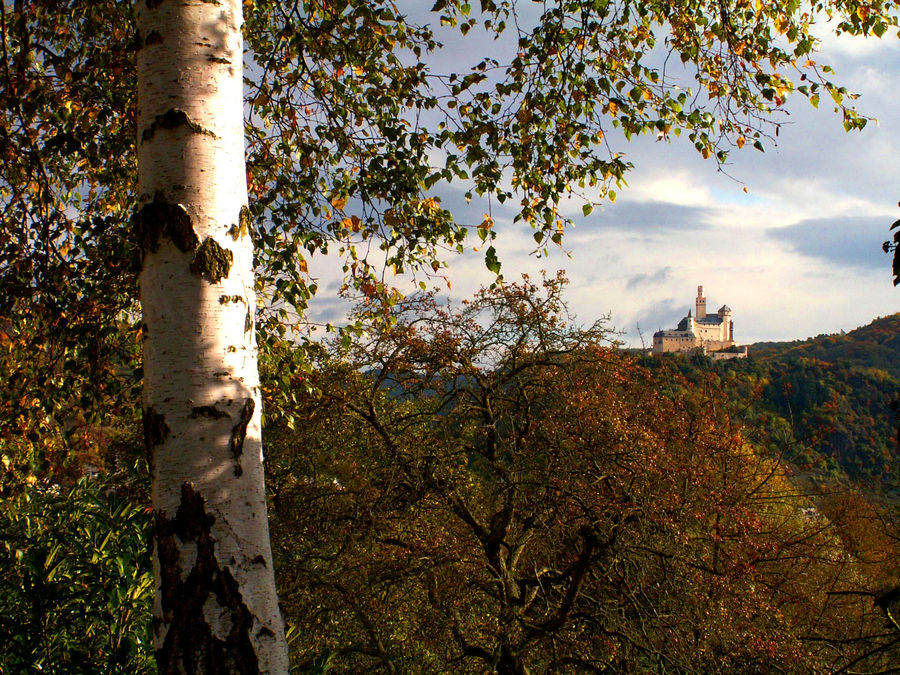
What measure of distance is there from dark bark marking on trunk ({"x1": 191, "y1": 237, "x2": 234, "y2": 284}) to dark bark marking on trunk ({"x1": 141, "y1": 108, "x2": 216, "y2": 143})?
0.31 metres

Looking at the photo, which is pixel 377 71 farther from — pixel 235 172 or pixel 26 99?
pixel 235 172

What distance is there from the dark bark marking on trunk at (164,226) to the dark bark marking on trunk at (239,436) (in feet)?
1.44

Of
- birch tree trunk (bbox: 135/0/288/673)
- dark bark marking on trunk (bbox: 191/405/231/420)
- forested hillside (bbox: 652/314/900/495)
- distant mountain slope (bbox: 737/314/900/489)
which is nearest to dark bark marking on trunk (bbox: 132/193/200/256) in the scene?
birch tree trunk (bbox: 135/0/288/673)

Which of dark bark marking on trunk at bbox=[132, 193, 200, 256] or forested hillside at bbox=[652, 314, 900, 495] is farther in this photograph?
→ forested hillside at bbox=[652, 314, 900, 495]

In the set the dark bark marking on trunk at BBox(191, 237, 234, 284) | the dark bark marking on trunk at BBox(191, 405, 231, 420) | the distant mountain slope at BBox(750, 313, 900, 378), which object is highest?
the distant mountain slope at BBox(750, 313, 900, 378)

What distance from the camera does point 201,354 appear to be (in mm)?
1813

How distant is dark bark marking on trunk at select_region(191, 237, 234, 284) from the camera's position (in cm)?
185

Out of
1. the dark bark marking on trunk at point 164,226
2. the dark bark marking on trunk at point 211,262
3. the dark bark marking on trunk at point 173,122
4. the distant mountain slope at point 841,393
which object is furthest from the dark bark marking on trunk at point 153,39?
the distant mountain slope at point 841,393

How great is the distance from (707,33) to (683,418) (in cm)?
743

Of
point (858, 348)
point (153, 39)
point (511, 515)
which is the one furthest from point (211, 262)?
point (858, 348)

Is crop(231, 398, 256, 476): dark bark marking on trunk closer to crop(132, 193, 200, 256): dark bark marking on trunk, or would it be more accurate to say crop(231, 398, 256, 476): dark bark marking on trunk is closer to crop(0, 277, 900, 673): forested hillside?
crop(132, 193, 200, 256): dark bark marking on trunk

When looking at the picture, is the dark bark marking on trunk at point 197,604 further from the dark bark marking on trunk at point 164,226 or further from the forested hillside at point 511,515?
the forested hillside at point 511,515

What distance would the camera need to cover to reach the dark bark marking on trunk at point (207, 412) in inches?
69.9

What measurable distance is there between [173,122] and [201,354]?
0.63 m
